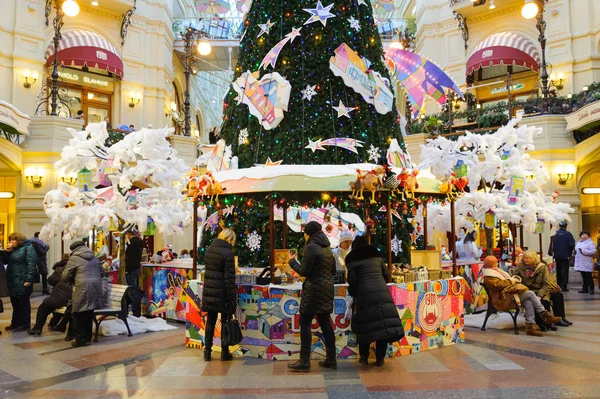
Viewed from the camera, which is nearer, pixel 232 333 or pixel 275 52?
pixel 232 333

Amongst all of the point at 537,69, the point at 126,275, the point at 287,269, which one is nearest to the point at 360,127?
the point at 287,269

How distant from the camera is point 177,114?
28.0 metres

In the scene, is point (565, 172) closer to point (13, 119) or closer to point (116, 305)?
point (116, 305)

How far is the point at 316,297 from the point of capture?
634 centimetres

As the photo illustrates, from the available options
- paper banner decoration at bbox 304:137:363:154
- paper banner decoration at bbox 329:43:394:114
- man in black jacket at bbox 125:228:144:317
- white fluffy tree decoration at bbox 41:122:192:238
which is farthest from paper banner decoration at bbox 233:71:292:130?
man in black jacket at bbox 125:228:144:317

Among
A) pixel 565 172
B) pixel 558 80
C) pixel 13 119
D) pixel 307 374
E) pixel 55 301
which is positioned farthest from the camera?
pixel 558 80

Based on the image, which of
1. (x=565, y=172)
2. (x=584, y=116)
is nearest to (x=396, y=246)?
(x=584, y=116)

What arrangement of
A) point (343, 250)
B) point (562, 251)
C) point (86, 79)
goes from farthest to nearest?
point (86, 79) < point (562, 251) < point (343, 250)

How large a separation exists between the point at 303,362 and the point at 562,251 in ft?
32.9

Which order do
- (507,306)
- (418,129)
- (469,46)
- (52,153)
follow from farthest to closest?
(469,46), (418,129), (52,153), (507,306)

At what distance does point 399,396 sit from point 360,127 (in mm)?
5477

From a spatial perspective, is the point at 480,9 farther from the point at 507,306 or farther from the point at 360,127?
the point at 507,306

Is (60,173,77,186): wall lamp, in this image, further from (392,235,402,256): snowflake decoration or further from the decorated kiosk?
(392,235,402,256): snowflake decoration

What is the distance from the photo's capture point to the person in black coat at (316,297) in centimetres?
635
